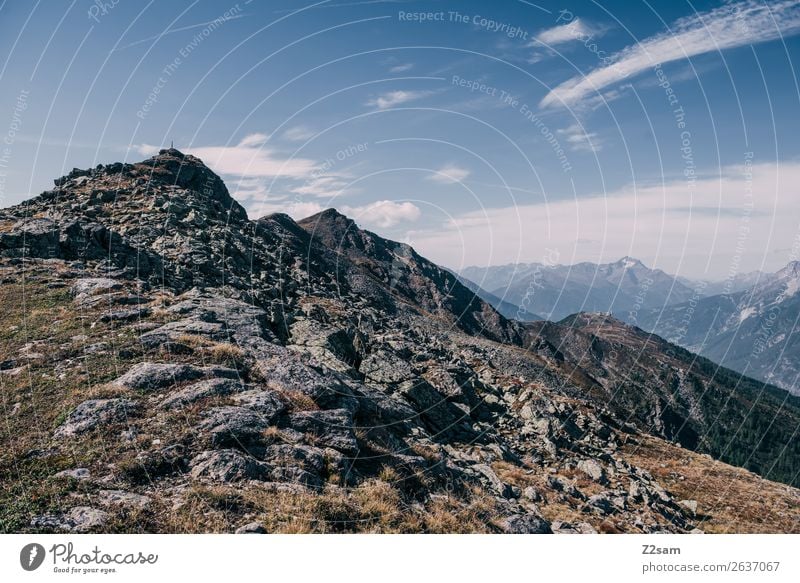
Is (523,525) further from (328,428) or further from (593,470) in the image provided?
(593,470)

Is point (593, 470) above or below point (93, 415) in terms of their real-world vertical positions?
below

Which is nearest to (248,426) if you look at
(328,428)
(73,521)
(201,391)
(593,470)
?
(328,428)

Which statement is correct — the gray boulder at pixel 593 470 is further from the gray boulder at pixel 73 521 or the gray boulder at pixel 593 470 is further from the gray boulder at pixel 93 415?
the gray boulder at pixel 73 521

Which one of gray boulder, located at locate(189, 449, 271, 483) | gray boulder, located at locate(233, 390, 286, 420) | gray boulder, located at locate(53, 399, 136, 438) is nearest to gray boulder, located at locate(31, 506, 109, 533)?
gray boulder, located at locate(189, 449, 271, 483)

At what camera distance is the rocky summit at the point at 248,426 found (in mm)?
11414

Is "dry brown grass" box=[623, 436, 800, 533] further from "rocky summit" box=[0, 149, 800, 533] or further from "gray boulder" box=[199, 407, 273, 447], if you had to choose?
"gray boulder" box=[199, 407, 273, 447]

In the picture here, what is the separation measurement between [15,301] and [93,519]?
24060 mm

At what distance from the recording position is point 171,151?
102562mm

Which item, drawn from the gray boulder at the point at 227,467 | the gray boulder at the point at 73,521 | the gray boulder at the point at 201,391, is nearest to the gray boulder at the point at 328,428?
the gray boulder at the point at 227,467

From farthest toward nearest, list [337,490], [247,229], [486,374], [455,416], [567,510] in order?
[247,229] → [486,374] → [455,416] → [567,510] → [337,490]

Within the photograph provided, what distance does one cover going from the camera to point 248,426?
47.3ft

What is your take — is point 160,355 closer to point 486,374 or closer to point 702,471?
point 486,374

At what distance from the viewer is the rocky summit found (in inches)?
449
